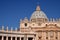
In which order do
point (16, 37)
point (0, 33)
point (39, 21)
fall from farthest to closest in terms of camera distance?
point (39, 21) < point (16, 37) < point (0, 33)

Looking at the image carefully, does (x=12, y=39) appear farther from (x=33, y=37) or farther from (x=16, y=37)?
(x=33, y=37)

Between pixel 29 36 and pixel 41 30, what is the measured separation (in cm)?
807

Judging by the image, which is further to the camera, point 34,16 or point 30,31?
point 34,16

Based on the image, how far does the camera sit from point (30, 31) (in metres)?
98.0

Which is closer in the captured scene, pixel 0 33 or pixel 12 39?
pixel 0 33

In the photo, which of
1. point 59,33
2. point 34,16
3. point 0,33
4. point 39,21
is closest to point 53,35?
point 59,33

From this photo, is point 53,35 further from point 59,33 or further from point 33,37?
point 33,37

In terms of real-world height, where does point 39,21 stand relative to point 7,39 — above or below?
above

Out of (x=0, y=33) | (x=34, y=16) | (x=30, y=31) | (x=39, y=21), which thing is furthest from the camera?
(x=34, y=16)

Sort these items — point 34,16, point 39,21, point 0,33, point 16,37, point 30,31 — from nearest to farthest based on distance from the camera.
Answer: point 0,33 < point 16,37 < point 30,31 < point 39,21 < point 34,16

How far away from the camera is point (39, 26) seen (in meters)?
102

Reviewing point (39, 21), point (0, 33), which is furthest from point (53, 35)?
point (0, 33)

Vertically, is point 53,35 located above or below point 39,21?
below

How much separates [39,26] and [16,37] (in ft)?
48.5
